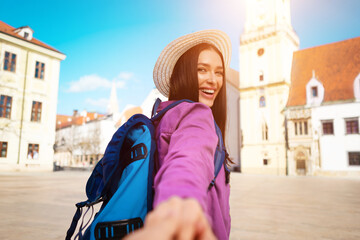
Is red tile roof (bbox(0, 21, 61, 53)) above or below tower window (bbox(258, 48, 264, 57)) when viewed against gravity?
below

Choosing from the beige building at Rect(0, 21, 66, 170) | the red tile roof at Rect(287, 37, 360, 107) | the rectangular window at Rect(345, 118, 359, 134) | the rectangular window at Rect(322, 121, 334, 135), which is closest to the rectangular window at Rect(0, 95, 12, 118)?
the beige building at Rect(0, 21, 66, 170)

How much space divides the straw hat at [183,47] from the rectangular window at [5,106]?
84.5 feet

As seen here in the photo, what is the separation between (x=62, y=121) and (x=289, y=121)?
2076 inches

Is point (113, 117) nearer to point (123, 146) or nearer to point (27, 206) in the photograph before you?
point (27, 206)

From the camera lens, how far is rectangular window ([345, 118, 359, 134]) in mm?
26578

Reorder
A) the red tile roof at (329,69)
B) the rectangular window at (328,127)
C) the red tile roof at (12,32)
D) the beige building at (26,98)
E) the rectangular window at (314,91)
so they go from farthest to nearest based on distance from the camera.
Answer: the rectangular window at (314,91) < the red tile roof at (329,69) < the rectangular window at (328,127) < the red tile roof at (12,32) < the beige building at (26,98)

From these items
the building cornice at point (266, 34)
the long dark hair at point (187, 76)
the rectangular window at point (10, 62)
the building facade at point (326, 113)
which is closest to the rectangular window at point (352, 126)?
the building facade at point (326, 113)

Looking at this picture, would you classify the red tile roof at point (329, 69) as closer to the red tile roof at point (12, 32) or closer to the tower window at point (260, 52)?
the tower window at point (260, 52)

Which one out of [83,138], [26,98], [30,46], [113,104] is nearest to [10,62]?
[30,46]

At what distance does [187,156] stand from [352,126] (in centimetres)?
3077

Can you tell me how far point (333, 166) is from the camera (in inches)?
1073

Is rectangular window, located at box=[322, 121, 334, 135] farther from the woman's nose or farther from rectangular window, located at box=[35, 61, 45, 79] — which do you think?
the woman's nose

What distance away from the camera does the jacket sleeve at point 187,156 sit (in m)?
0.68

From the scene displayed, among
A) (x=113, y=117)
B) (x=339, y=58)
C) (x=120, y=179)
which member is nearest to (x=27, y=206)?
(x=120, y=179)
